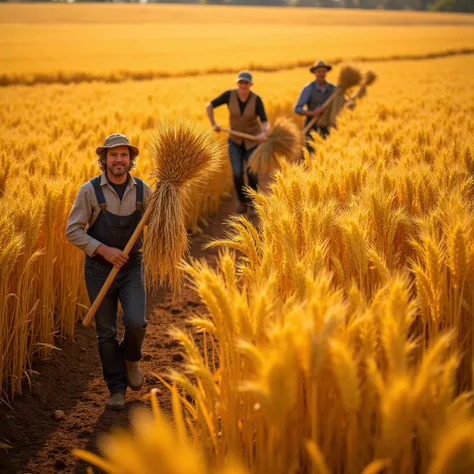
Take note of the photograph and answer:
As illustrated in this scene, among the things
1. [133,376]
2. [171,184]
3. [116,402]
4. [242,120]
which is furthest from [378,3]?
[116,402]

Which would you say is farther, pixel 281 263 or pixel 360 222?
pixel 281 263

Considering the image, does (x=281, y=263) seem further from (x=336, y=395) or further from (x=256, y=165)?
(x=256, y=165)

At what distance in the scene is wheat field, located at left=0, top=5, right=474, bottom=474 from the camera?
1.37 meters

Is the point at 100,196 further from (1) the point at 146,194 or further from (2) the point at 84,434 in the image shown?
(2) the point at 84,434

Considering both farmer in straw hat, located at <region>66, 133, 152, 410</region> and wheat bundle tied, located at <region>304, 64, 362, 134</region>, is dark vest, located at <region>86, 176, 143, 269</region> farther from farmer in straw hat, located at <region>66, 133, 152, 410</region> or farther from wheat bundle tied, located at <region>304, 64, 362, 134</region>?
wheat bundle tied, located at <region>304, 64, 362, 134</region>

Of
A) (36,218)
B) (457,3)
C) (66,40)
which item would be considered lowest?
(36,218)

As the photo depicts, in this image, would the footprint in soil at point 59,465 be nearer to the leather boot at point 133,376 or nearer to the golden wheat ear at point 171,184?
the leather boot at point 133,376

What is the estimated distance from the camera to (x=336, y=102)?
918cm

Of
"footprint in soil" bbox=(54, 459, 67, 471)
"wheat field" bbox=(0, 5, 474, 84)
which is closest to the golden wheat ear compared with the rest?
"footprint in soil" bbox=(54, 459, 67, 471)

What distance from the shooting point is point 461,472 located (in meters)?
1.23

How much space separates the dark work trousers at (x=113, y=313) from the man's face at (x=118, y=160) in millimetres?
588

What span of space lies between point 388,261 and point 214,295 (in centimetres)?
113

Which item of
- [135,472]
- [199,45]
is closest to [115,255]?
[135,472]

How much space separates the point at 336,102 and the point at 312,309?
26.5 ft
